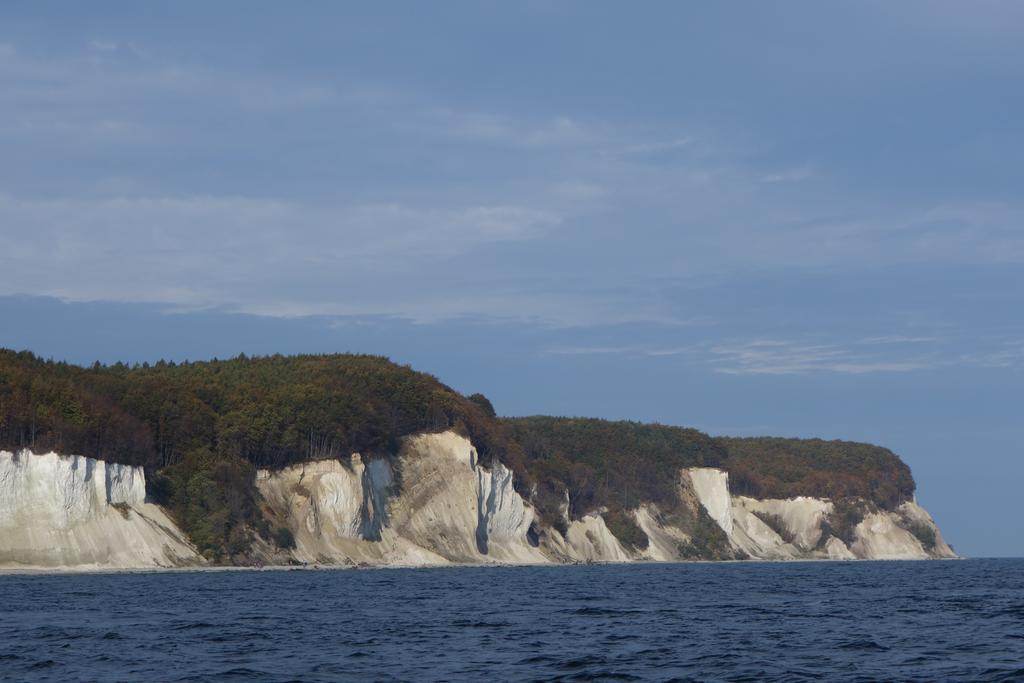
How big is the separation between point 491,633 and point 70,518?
66.0m

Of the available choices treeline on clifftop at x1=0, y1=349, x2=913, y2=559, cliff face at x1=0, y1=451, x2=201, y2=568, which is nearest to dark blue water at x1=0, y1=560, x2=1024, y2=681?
cliff face at x1=0, y1=451, x2=201, y2=568

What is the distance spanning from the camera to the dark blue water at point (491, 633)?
40.6 metres

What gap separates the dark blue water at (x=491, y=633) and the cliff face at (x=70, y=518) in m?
16.7

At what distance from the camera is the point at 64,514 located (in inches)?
4296

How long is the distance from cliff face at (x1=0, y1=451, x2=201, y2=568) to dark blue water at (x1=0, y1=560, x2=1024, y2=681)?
16.7 metres

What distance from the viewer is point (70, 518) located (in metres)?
110

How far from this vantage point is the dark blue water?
40594 millimetres

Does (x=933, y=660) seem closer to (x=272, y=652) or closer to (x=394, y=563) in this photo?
(x=272, y=652)

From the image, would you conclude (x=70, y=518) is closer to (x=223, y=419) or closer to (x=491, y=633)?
(x=223, y=419)

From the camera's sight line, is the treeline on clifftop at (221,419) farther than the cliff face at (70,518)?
Yes

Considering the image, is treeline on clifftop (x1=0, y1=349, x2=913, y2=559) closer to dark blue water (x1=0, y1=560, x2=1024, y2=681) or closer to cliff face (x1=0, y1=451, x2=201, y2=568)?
cliff face (x1=0, y1=451, x2=201, y2=568)

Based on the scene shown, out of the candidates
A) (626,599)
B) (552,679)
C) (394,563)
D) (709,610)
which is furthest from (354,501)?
(552,679)

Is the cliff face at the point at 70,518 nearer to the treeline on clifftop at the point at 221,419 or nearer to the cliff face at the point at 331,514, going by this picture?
the cliff face at the point at 331,514

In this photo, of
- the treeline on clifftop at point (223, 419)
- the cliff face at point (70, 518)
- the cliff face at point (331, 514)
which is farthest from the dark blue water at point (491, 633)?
the treeline on clifftop at point (223, 419)
